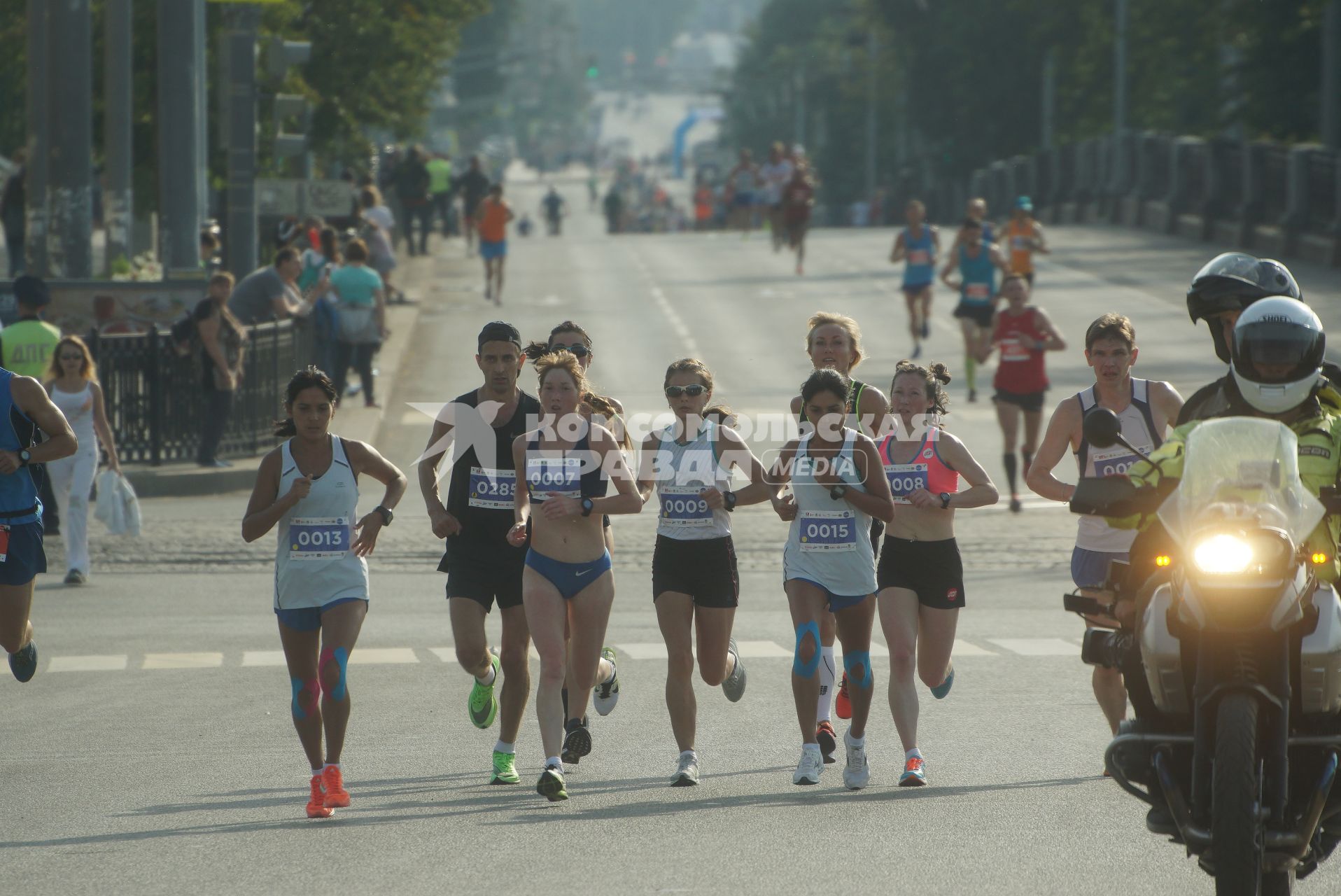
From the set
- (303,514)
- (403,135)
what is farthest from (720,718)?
(403,135)

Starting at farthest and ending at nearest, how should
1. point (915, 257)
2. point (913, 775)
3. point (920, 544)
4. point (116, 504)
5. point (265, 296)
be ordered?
point (915, 257), point (265, 296), point (116, 504), point (920, 544), point (913, 775)

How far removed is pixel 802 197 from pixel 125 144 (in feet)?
57.1

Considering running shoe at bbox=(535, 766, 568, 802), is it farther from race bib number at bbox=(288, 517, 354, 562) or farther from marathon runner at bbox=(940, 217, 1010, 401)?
marathon runner at bbox=(940, 217, 1010, 401)

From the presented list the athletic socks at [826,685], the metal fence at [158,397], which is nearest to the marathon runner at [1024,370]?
the metal fence at [158,397]

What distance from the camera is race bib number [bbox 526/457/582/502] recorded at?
357 inches

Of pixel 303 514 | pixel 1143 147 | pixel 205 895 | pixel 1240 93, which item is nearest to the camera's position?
pixel 205 895

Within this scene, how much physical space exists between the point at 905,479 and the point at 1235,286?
240 cm

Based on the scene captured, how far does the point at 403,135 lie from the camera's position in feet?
125

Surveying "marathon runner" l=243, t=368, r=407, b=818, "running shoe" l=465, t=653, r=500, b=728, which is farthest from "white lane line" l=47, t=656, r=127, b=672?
"marathon runner" l=243, t=368, r=407, b=818

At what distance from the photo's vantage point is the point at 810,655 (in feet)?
29.9

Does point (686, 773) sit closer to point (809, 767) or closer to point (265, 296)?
point (809, 767)

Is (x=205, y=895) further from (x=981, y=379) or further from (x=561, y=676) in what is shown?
(x=981, y=379)

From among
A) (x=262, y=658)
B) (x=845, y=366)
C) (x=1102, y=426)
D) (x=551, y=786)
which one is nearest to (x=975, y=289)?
(x=262, y=658)

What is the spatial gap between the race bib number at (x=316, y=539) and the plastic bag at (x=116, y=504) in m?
7.03
